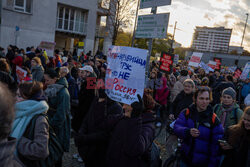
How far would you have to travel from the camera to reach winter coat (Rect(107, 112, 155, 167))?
7.28 ft

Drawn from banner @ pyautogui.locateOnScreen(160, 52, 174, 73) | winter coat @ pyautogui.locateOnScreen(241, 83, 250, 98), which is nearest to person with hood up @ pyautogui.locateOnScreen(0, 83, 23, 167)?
banner @ pyautogui.locateOnScreen(160, 52, 174, 73)

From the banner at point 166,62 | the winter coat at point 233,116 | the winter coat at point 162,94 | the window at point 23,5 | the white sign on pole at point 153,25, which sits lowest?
the winter coat at point 162,94

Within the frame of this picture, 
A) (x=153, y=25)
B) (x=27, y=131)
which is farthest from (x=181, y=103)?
(x=27, y=131)

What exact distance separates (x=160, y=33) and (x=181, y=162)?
3075 mm

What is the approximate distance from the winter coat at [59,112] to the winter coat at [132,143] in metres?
1.33

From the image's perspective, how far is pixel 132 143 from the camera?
7.27 feet

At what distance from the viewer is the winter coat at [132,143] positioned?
7.28 feet

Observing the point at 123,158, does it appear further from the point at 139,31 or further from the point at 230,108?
the point at 139,31

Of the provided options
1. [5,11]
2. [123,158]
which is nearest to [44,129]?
[123,158]

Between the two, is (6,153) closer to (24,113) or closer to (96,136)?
(24,113)

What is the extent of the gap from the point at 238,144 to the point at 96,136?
1639 millimetres

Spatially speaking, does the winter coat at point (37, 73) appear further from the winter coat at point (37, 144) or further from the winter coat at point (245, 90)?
the winter coat at point (245, 90)

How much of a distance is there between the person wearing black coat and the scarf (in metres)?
0.65

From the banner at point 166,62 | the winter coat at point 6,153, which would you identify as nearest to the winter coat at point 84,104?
the winter coat at point 6,153
